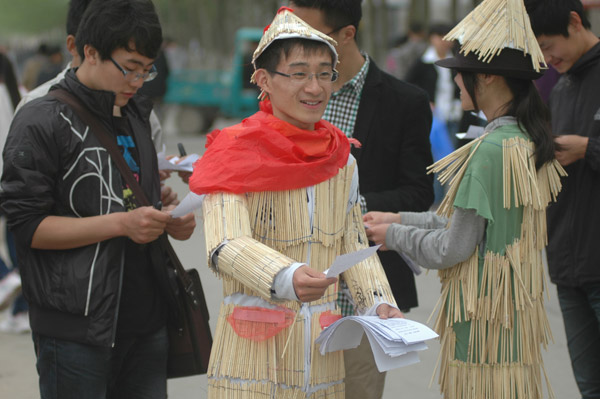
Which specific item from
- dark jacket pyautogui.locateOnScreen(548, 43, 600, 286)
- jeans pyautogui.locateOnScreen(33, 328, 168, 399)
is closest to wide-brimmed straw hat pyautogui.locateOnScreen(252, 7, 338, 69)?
jeans pyautogui.locateOnScreen(33, 328, 168, 399)

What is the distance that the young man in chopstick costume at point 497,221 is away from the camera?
2.88m

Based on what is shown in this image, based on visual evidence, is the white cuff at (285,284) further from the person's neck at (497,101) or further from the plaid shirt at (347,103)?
the plaid shirt at (347,103)

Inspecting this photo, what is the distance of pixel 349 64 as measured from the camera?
3.48m

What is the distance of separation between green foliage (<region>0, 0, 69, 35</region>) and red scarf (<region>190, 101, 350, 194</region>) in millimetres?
69640

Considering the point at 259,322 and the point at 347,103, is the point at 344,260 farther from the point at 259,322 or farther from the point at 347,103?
the point at 347,103

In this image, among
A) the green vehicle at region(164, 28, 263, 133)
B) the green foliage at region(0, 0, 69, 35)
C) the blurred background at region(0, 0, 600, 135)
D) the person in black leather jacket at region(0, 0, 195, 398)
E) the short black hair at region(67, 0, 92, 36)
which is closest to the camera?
the person in black leather jacket at region(0, 0, 195, 398)

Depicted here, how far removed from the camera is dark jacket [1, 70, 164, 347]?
2.68 metres

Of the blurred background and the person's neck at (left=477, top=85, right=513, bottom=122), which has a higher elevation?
the blurred background

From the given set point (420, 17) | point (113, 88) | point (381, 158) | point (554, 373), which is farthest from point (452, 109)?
point (420, 17)

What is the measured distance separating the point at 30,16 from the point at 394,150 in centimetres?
8423

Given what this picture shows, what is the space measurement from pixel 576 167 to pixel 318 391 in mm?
1726

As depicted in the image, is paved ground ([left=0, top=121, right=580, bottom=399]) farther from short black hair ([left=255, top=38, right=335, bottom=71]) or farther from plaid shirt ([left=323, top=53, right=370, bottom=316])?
short black hair ([left=255, top=38, right=335, bottom=71])

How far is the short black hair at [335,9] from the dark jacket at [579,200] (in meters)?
1.06

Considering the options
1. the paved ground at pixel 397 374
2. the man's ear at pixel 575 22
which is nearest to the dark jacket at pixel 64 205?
the man's ear at pixel 575 22
